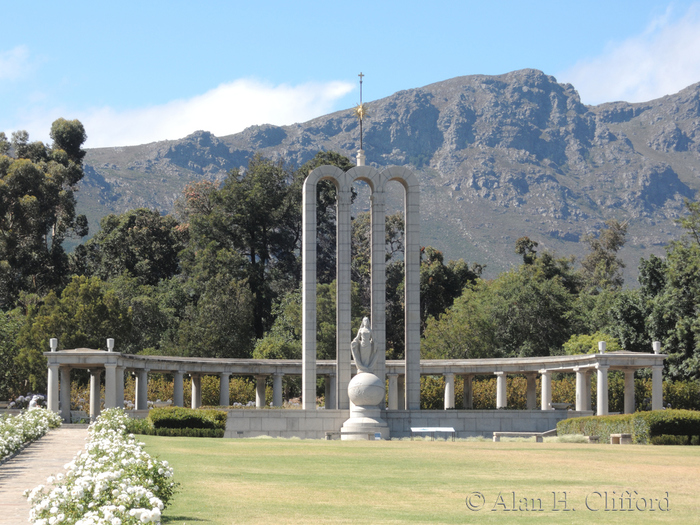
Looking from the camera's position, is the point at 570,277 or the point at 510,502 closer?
the point at 510,502

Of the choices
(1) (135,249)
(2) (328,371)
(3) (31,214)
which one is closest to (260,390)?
(2) (328,371)

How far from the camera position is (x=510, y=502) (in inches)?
551

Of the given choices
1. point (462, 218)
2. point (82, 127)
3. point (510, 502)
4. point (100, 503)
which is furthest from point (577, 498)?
point (462, 218)

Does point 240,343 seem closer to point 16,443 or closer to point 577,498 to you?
point 16,443

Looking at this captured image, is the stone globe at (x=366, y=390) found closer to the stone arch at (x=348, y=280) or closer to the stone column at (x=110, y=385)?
the stone arch at (x=348, y=280)

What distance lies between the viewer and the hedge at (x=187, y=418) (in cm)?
3391

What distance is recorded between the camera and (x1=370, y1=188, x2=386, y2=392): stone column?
132ft

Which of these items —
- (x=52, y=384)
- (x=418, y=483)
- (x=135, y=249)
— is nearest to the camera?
(x=418, y=483)

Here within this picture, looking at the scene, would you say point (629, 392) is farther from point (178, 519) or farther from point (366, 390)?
point (178, 519)

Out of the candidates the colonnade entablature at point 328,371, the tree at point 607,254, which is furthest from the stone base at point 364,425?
the tree at point 607,254

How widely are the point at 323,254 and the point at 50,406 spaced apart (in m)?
42.8

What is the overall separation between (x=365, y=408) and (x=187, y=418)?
7.72m

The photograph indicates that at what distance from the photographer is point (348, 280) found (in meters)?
40.6

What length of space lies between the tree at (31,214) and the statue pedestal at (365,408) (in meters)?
39.3
